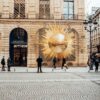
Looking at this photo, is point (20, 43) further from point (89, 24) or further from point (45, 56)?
point (89, 24)

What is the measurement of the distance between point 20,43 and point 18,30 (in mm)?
1545

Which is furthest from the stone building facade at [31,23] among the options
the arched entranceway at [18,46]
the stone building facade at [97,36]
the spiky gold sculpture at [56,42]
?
the stone building facade at [97,36]

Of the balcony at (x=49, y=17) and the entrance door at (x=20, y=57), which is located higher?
the balcony at (x=49, y=17)

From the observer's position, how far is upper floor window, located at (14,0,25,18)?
4197cm

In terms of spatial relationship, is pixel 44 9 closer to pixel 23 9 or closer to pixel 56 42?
pixel 23 9

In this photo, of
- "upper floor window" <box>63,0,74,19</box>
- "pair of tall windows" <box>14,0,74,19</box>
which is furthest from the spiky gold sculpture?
"pair of tall windows" <box>14,0,74,19</box>

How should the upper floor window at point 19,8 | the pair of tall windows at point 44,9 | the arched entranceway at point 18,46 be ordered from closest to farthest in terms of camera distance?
the upper floor window at point 19,8 < the pair of tall windows at point 44,9 < the arched entranceway at point 18,46

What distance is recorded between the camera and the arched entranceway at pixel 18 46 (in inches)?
1667

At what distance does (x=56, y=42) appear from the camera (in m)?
42.2

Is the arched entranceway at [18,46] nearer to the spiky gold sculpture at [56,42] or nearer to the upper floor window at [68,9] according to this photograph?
the spiky gold sculpture at [56,42]

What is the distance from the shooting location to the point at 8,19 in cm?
4147

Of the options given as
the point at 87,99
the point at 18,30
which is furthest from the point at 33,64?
the point at 87,99

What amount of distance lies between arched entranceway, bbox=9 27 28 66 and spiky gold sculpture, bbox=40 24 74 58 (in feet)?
7.58

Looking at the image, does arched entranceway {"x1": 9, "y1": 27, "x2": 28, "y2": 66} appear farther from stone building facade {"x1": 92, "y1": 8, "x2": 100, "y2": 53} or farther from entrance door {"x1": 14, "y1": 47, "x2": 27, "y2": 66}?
stone building facade {"x1": 92, "y1": 8, "x2": 100, "y2": 53}
